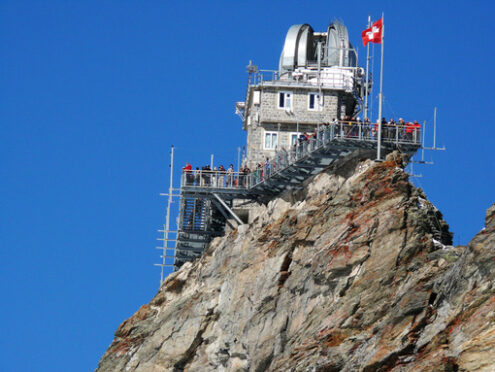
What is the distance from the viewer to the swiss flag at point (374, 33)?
102 metres

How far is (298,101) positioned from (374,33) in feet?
34.5

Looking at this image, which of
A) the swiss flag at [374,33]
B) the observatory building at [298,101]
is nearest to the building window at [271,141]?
the observatory building at [298,101]

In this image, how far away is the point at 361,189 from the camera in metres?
93.9

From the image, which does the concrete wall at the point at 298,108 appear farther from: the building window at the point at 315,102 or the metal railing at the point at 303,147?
the metal railing at the point at 303,147

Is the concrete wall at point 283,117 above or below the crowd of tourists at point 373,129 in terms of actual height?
above

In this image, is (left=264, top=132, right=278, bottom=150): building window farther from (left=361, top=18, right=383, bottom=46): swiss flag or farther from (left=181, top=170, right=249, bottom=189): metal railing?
(left=361, top=18, right=383, bottom=46): swiss flag

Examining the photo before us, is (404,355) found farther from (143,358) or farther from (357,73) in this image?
(357,73)

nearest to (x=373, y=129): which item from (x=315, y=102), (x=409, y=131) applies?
(x=409, y=131)

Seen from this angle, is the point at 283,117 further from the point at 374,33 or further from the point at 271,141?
the point at 374,33

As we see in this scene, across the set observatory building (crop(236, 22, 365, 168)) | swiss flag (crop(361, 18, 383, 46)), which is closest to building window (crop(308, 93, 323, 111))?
observatory building (crop(236, 22, 365, 168))

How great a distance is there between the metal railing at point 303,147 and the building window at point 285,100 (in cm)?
324

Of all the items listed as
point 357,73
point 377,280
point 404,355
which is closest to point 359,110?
point 357,73

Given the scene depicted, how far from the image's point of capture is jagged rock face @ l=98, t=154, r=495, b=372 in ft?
252

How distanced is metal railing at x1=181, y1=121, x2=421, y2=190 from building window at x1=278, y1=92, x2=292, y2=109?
3239 mm
